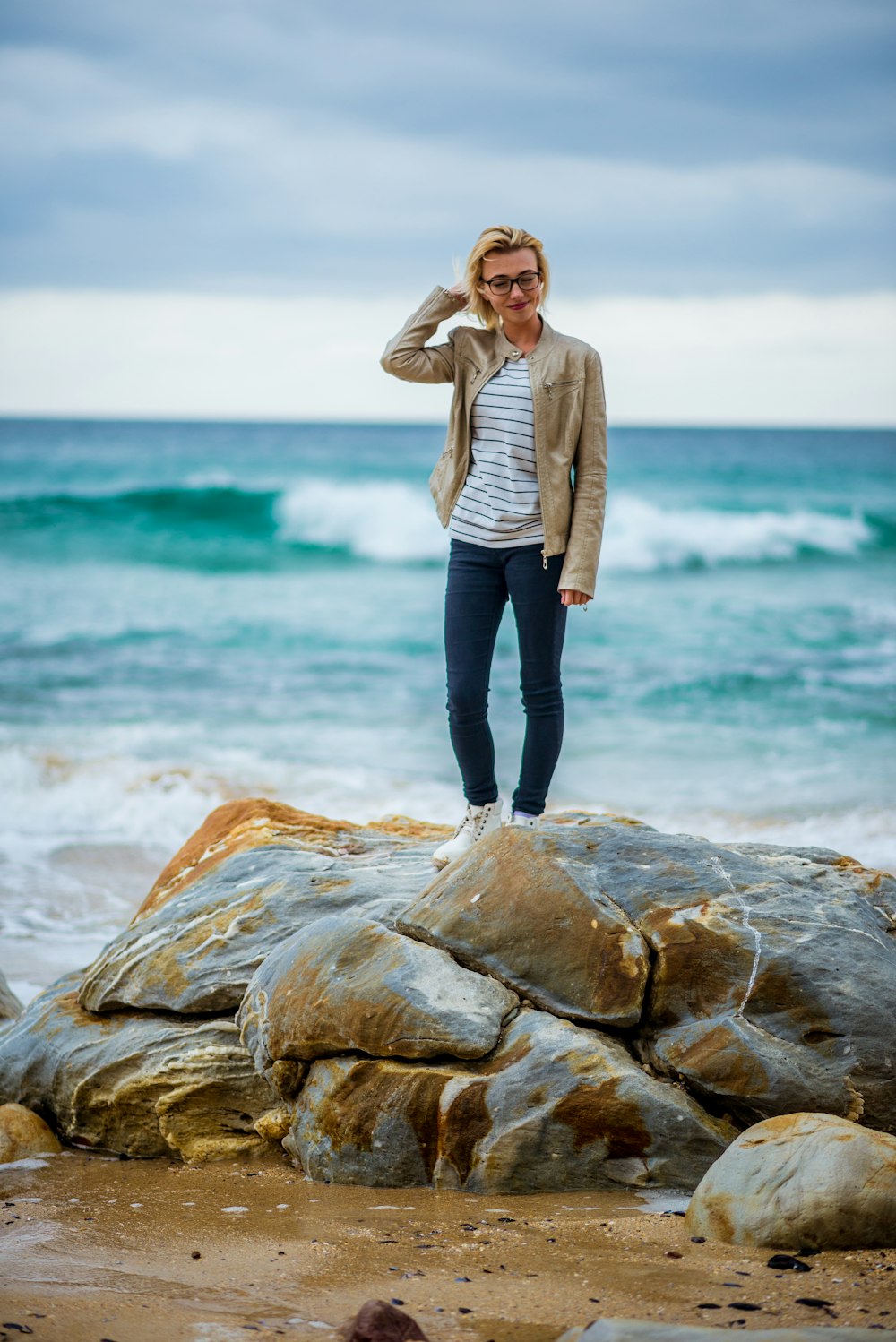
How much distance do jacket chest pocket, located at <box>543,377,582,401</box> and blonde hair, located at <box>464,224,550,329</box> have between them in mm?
308

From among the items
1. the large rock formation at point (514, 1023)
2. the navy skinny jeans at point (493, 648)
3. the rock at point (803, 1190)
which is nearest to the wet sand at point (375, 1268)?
the rock at point (803, 1190)

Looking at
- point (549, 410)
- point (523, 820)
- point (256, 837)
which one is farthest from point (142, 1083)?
point (549, 410)

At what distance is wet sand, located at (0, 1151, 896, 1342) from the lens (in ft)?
Result: 8.78

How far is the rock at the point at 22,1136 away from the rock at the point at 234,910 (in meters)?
0.44

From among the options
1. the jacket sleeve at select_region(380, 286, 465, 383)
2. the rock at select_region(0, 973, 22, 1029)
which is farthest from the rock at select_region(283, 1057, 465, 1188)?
the jacket sleeve at select_region(380, 286, 465, 383)

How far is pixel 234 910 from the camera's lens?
4582 millimetres

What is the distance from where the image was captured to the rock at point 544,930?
370 centimetres

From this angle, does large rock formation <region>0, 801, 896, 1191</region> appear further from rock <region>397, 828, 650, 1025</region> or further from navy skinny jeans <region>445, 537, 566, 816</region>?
navy skinny jeans <region>445, 537, 566, 816</region>

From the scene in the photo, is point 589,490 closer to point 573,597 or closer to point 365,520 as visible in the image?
point 573,597

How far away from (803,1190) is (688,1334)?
692 mm

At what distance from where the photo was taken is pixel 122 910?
7.09 metres

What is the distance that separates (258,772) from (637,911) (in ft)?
23.3

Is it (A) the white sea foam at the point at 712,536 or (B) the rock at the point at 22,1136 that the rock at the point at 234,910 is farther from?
(A) the white sea foam at the point at 712,536

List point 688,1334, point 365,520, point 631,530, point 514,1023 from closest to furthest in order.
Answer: point 688,1334 < point 514,1023 < point 631,530 < point 365,520
